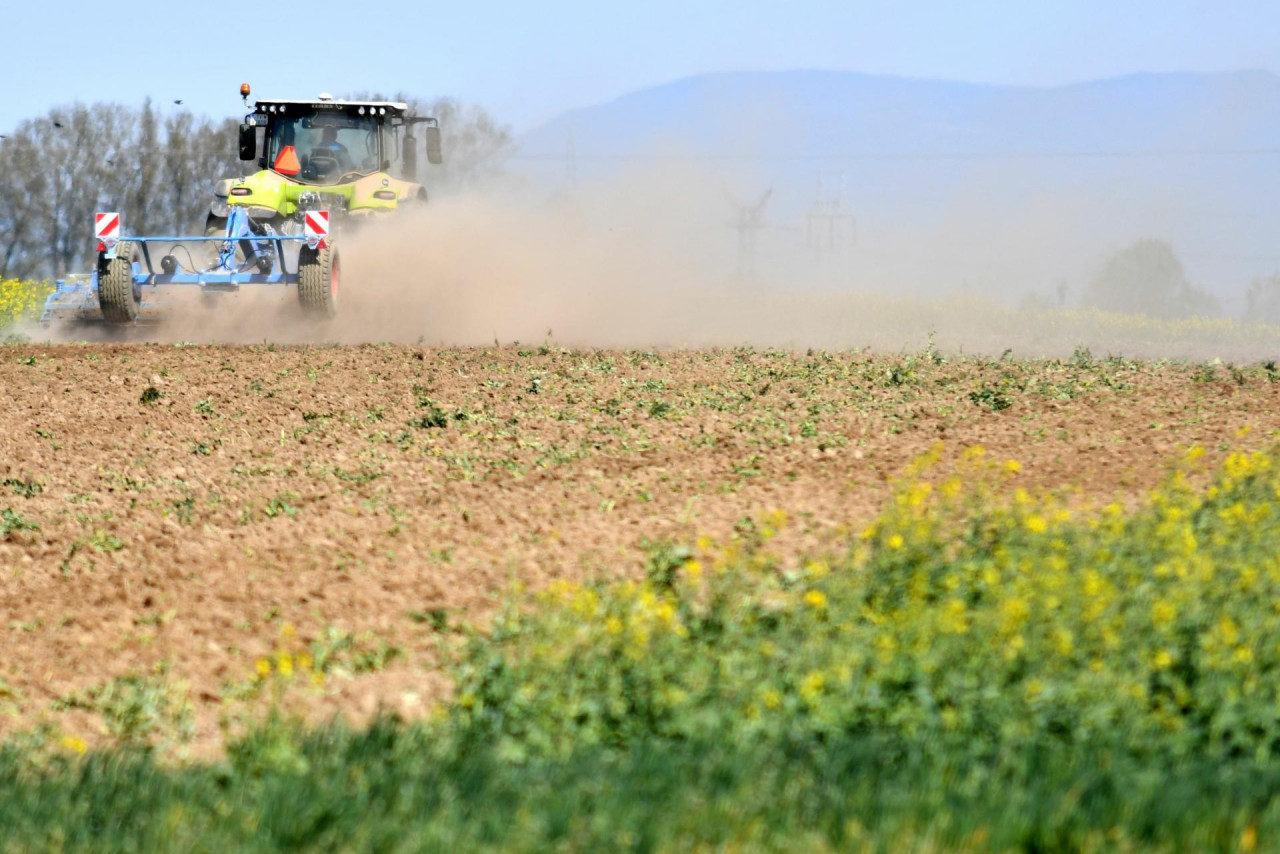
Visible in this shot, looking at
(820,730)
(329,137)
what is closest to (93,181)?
(329,137)

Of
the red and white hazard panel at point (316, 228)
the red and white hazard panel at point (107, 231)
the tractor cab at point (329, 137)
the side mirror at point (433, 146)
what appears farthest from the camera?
the tractor cab at point (329, 137)

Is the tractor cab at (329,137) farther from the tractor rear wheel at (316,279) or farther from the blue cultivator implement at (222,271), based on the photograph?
the tractor rear wheel at (316,279)

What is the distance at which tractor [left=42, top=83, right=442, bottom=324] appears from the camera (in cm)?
1781

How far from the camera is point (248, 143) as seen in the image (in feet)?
64.1

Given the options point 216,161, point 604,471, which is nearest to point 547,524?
point 604,471

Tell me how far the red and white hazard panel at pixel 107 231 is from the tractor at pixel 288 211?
0.06 feet

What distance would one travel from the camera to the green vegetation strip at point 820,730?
4.21m

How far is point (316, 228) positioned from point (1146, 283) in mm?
42904

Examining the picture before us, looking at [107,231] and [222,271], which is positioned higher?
[107,231]

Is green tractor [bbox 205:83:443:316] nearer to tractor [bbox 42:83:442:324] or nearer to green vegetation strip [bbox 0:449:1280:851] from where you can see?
tractor [bbox 42:83:442:324]

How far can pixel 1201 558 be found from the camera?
19.7 ft

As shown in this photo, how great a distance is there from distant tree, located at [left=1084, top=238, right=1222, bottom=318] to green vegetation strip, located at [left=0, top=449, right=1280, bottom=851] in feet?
158

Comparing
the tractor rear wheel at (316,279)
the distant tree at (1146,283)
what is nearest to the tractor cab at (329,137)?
the tractor rear wheel at (316,279)

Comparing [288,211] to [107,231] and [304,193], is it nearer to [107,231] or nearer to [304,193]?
[304,193]
